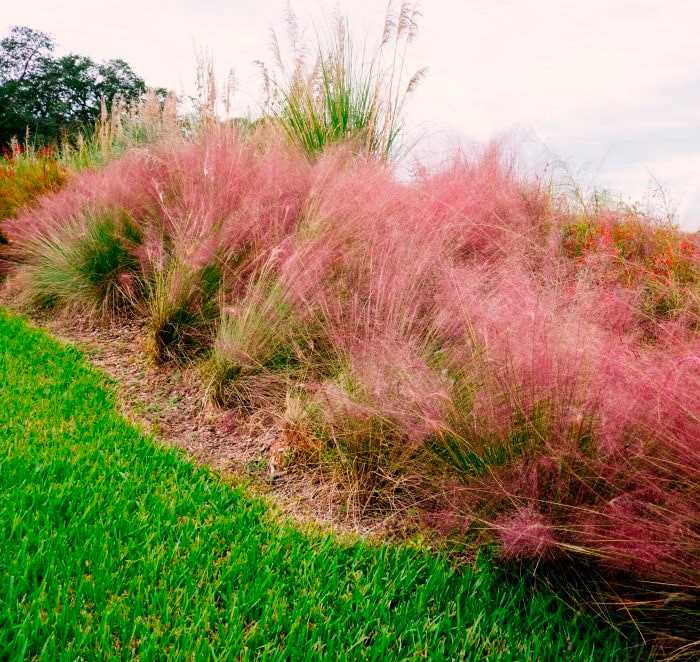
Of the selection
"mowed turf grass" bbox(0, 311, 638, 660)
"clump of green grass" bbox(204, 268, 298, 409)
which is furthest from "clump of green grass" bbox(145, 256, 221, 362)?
"mowed turf grass" bbox(0, 311, 638, 660)

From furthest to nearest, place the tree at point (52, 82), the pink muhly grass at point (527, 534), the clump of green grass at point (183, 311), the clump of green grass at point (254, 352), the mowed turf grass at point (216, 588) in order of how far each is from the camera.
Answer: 1. the tree at point (52, 82)
2. the clump of green grass at point (183, 311)
3. the clump of green grass at point (254, 352)
4. the pink muhly grass at point (527, 534)
5. the mowed turf grass at point (216, 588)

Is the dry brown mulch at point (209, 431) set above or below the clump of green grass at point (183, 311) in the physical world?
below

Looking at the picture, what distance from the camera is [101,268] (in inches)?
187

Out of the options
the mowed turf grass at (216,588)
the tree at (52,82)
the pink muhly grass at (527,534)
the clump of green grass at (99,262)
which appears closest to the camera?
the mowed turf grass at (216,588)

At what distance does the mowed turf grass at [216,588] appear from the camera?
1.70 metres

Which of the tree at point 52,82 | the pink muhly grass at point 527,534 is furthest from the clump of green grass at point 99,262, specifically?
the tree at point 52,82

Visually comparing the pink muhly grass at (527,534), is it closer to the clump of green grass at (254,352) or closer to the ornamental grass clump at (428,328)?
the ornamental grass clump at (428,328)

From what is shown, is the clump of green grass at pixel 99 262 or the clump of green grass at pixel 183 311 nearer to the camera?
the clump of green grass at pixel 183 311

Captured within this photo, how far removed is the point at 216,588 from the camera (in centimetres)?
188

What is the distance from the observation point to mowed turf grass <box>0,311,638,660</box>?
170cm

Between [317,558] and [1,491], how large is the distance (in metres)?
1.31

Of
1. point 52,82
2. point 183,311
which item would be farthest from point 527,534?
point 52,82

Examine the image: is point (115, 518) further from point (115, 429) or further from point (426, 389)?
point (426, 389)

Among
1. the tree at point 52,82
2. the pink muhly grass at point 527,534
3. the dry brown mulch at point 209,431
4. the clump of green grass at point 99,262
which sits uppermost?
the tree at point 52,82
